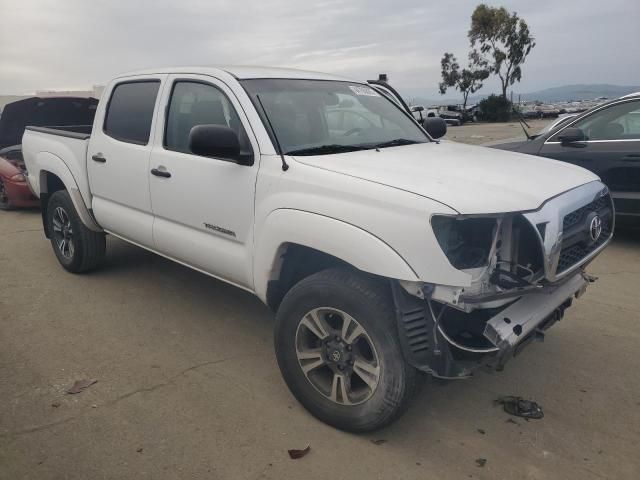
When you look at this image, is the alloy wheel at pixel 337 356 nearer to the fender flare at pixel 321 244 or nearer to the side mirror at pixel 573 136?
the fender flare at pixel 321 244

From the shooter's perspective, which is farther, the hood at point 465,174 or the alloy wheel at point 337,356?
the alloy wheel at point 337,356

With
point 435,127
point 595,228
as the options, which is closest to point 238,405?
point 595,228

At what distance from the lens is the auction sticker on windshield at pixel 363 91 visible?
420 centimetres

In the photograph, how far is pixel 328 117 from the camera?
12.3 feet

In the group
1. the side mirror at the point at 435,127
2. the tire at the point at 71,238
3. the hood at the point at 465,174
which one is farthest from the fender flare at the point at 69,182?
the side mirror at the point at 435,127

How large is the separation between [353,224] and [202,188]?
1.30 metres

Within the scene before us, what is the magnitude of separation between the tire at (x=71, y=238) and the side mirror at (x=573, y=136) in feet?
16.4

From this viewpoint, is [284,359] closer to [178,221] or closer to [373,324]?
[373,324]

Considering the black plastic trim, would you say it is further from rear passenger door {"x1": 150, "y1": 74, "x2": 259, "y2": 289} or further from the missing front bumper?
the missing front bumper

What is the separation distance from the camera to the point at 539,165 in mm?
3332

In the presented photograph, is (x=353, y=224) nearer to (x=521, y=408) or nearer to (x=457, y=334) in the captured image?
(x=457, y=334)

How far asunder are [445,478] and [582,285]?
4.63 feet

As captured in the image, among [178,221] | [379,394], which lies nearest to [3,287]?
[178,221]

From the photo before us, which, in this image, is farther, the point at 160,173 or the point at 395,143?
the point at 160,173
